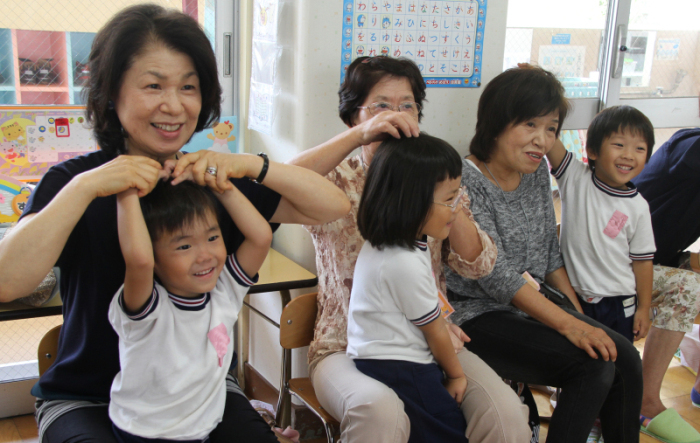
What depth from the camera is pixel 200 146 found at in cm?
250

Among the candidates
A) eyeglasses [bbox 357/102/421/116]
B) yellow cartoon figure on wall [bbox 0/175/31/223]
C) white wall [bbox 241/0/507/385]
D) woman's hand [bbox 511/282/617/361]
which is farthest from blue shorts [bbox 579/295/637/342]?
yellow cartoon figure on wall [bbox 0/175/31/223]

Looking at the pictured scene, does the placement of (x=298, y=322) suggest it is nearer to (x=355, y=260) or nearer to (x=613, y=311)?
(x=355, y=260)

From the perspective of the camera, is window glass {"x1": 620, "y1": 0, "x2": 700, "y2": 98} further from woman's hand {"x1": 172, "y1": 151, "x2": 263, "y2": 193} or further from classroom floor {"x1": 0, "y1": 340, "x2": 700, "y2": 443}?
woman's hand {"x1": 172, "y1": 151, "x2": 263, "y2": 193}

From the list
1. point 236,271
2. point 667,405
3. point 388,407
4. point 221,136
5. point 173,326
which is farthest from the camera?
point 667,405

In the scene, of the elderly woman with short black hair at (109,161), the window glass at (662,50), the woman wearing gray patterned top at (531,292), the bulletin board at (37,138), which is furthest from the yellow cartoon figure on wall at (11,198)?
the window glass at (662,50)

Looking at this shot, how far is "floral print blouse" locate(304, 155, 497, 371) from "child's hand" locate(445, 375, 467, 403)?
0.34 m

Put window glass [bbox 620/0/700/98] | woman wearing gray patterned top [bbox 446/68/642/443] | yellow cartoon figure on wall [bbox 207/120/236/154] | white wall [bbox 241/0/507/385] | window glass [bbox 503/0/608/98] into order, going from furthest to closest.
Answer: window glass [bbox 620/0/700/98] < window glass [bbox 503/0/608/98] < yellow cartoon figure on wall [bbox 207/120/236/154] < white wall [bbox 241/0/507/385] < woman wearing gray patterned top [bbox 446/68/642/443]

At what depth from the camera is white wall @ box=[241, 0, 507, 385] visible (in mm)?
2074

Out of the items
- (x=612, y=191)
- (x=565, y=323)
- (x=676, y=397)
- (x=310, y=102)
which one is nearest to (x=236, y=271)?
(x=310, y=102)

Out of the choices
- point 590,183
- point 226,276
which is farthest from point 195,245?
point 590,183

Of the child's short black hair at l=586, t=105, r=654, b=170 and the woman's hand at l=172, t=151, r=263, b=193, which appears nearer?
the woman's hand at l=172, t=151, r=263, b=193

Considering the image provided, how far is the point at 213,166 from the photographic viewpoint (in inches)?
50.8

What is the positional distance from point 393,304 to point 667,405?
1878 mm

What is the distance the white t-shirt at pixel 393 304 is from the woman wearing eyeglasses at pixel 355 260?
0.35 feet
